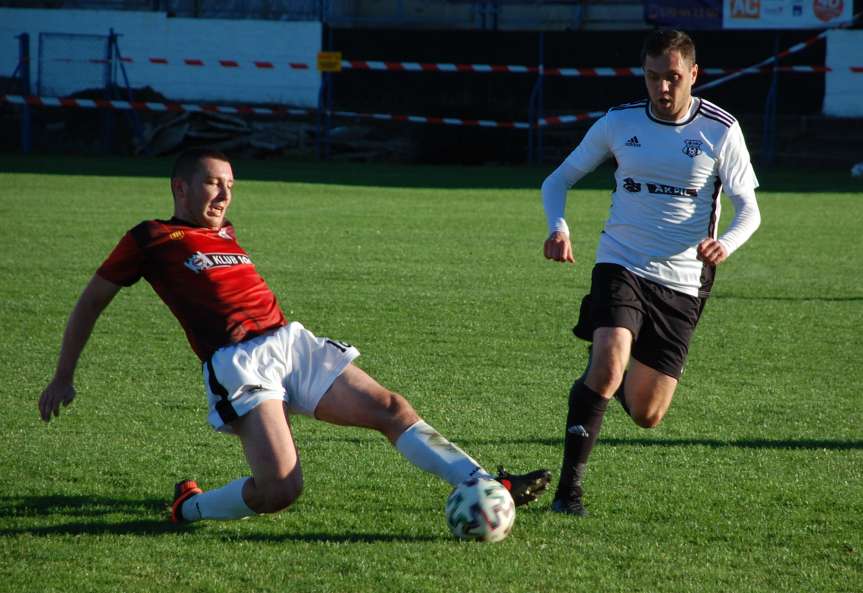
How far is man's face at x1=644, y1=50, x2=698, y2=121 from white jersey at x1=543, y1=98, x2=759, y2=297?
0.20 feet

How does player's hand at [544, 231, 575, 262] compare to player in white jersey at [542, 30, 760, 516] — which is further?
player in white jersey at [542, 30, 760, 516]

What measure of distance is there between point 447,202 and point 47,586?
1392 centimetres

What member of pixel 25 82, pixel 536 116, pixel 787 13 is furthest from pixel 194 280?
pixel 25 82

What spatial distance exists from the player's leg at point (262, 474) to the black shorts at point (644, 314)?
1.38 m

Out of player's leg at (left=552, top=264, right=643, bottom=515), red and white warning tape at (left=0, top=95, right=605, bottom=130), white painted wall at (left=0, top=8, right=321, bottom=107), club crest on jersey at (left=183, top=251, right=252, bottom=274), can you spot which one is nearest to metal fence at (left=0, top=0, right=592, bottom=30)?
white painted wall at (left=0, top=8, right=321, bottom=107)

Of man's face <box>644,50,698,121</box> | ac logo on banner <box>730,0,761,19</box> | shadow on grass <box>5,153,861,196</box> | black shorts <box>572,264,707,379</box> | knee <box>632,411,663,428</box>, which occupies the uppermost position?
ac logo on banner <box>730,0,761,19</box>

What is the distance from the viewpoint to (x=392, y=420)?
Result: 4895mm

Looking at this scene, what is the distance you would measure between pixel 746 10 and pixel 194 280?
20523 millimetres

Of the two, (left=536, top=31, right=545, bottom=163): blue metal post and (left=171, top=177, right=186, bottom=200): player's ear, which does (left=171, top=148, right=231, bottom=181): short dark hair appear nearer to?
(left=171, top=177, right=186, bottom=200): player's ear

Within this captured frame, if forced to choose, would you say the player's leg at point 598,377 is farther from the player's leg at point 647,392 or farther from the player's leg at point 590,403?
the player's leg at point 647,392

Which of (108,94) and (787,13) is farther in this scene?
(108,94)

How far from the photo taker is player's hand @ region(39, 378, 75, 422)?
4.66 metres

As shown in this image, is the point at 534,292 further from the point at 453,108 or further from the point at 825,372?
the point at 453,108

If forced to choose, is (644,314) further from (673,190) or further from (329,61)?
(329,61)
